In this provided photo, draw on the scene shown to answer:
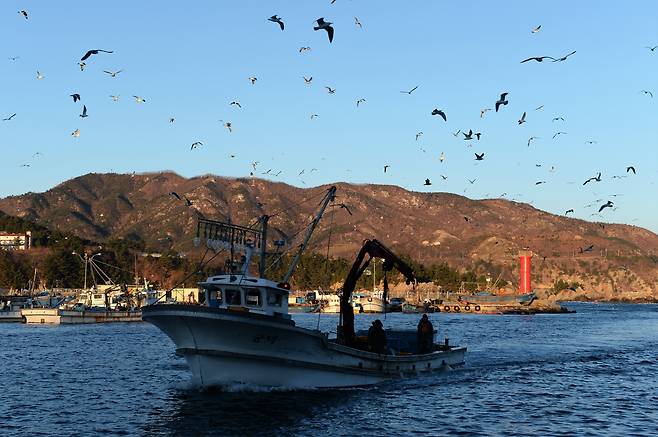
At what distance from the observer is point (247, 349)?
45.6 m

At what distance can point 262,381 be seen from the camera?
46.8m

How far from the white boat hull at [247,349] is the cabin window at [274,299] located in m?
3.07

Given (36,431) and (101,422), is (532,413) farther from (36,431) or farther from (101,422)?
(36,431)

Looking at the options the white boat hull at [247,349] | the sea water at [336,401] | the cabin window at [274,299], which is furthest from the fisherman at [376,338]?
the cabin window at [274,299]

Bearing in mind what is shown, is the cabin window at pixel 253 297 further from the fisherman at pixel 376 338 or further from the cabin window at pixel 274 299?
the fisherman at pixel 376 338

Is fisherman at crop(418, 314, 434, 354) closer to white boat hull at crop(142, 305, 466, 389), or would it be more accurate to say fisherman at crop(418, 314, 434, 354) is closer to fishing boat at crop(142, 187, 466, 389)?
fishing boat at crop(142, 187, 466, 389)

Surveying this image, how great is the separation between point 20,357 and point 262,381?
36.4 m

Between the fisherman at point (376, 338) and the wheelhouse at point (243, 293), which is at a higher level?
the wheelhouse at point (243, 293)

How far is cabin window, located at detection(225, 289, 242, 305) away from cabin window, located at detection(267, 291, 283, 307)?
177cm

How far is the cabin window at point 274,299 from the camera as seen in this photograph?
48.6 metres

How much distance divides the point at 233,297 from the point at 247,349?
12.9 feet

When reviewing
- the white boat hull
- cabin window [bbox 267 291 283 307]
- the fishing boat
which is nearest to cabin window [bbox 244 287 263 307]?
the fishing boat

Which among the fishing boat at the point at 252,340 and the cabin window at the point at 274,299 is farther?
the cabin window at the point at 274,299

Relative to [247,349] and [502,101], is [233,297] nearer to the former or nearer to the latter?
[247,349]
